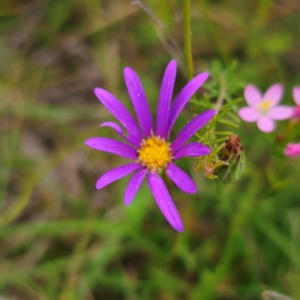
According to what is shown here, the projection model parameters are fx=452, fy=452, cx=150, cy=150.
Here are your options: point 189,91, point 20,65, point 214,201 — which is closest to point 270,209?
point 214,201

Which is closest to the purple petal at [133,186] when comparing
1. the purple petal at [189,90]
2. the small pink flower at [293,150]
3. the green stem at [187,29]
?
the purple petal at [189,90]

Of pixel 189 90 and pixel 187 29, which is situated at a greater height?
pixel 187 29

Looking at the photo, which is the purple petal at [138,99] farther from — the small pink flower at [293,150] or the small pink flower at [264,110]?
the small pink flower at [293,150]

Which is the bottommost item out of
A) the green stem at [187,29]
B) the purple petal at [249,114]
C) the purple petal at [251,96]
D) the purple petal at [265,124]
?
the purple petal at [265,124]

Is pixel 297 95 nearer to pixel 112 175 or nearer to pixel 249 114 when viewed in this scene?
pixel 249 114

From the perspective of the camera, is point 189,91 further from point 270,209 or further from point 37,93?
point 37,93

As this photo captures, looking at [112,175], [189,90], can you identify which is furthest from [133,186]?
[189,90]

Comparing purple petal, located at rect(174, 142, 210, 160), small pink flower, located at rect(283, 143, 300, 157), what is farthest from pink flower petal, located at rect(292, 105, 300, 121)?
purple petal, located at rect(174, 142, 210, 160)
